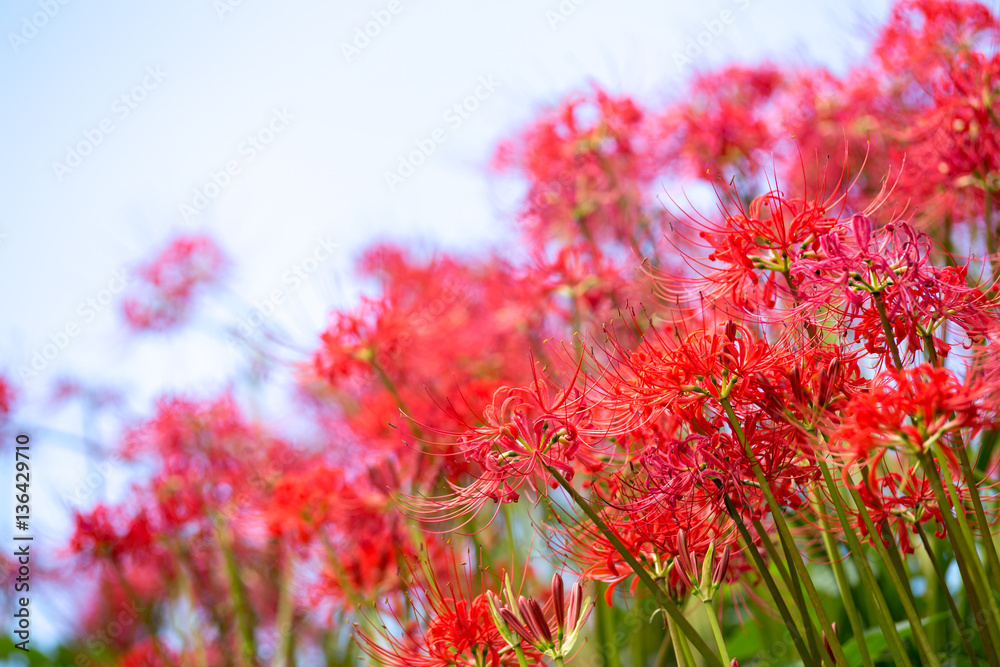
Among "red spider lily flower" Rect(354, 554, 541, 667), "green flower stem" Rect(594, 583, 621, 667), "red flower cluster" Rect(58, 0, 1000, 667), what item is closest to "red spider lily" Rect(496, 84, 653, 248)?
"red flower cluster" Rect(58, 0, 1000, 667)

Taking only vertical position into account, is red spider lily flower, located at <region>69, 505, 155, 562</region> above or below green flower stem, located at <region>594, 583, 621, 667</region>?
above

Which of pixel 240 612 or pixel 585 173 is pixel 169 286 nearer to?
pixel 240 612

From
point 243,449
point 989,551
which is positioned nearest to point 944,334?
point 989,551

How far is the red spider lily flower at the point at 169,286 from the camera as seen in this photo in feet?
7.75

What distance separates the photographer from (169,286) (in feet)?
7.80

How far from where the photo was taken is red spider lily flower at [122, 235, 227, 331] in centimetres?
236

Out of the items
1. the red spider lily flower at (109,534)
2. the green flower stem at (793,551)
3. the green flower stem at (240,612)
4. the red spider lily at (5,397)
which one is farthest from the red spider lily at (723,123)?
the red spider lily at (5,397)

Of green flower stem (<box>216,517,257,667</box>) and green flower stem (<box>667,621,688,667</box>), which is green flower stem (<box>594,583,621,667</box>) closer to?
green flower stem (<box>667,621,688,667</box>)

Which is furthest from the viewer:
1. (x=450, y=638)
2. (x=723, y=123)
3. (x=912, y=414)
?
(x=723, y=123)

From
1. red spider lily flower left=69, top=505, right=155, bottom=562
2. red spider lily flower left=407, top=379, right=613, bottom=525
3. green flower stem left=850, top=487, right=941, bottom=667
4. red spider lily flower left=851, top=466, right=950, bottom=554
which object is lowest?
green flower stem left=850, top=487, right=941, bottom=667

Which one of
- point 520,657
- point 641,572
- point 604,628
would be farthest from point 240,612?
point 641,572

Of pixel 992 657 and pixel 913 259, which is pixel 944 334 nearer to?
pixel 913 259

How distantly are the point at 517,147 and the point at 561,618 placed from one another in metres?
1.47

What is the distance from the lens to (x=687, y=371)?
0.84 meters
